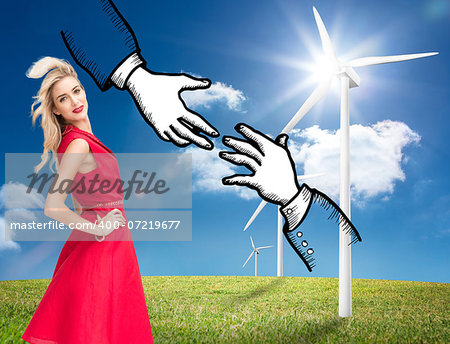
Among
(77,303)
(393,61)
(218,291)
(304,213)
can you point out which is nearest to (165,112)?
(304,213)

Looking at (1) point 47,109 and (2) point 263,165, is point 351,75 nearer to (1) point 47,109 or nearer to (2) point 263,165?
(2) point 263,165

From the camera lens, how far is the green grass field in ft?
22.8

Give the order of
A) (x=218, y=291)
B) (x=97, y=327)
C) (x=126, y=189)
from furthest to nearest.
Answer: (x=218, y=291), (x=126, y=189), (x=97, y=327)

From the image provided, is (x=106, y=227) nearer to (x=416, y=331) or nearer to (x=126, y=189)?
(x=126, y=189)

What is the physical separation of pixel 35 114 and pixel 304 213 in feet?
10.9

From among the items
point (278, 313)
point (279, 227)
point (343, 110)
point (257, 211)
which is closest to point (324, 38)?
point (343, 110)

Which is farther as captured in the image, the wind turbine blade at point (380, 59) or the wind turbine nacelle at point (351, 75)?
the wind turbine blade at point (380, 59)

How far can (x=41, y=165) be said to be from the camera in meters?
4.39

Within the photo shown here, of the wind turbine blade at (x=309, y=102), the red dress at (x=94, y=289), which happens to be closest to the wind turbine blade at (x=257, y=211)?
the wind turbine blade at (x=309, y=102)

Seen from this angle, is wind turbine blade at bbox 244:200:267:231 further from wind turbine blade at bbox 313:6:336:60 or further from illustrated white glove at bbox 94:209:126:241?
illustrated white glove at bbox 94:209:126:241

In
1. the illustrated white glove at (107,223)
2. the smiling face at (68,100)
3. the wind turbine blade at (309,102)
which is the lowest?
the illustrated white glove at (107,223)

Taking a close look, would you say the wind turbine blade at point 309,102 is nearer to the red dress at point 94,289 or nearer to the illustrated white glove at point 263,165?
the illustrated white glove at point 263,165

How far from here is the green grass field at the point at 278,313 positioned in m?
6.94

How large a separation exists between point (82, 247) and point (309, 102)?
19.2 ft
